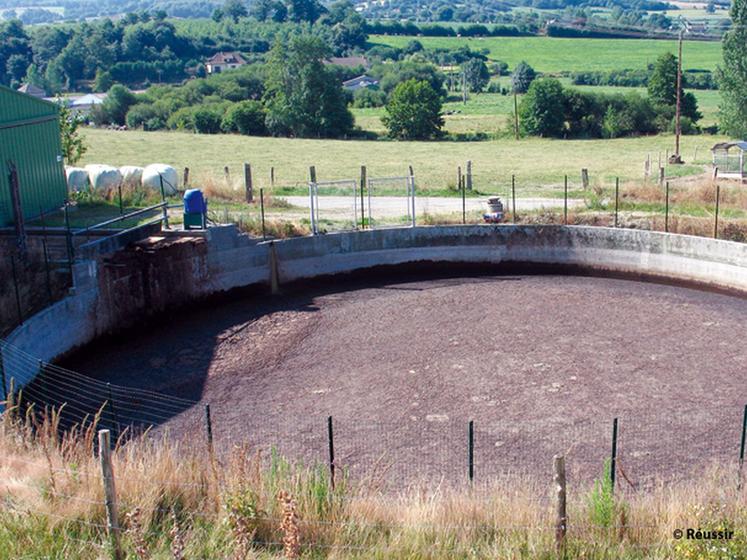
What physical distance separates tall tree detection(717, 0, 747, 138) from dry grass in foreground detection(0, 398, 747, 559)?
4068 centimetres

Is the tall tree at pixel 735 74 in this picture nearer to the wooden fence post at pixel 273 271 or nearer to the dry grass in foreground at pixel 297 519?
the wooden fence post at pixel 273 271

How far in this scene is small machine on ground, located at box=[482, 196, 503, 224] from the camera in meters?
28.6

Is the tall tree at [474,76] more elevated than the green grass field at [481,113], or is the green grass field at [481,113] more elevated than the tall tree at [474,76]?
the tall tree at [474,76]

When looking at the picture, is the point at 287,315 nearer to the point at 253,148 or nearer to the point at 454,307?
the point at 454,307

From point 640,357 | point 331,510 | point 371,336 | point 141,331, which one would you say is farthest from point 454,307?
point 331,510

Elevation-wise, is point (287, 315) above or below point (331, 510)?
below

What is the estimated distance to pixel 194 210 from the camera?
2588cm

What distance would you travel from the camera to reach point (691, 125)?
59594 mm

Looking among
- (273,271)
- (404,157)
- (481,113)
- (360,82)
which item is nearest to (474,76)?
(360,82)

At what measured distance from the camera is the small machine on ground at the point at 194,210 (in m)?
25.8

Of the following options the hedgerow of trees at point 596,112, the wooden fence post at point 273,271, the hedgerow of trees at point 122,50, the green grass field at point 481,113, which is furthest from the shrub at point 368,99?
the wooden fence post at point 273,271

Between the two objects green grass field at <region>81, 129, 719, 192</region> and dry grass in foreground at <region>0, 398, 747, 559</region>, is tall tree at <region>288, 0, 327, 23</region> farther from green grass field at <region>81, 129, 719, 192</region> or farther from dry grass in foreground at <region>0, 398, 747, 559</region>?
dry grass in foreground at <region>0, 398, 747, 559</region>

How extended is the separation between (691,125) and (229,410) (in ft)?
160

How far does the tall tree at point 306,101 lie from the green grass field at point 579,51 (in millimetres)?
48490
